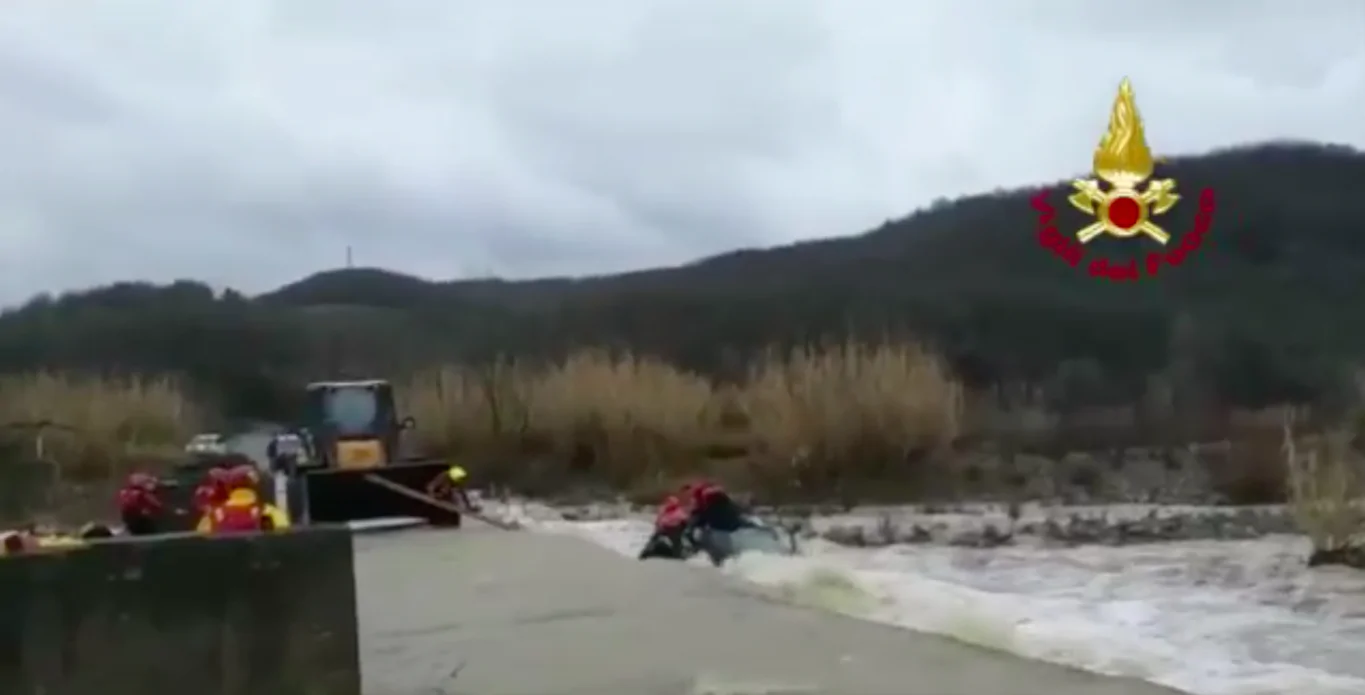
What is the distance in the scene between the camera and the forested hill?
51.4m

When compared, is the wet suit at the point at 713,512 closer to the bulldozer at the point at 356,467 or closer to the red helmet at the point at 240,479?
the bulldozer at the point at 356,467

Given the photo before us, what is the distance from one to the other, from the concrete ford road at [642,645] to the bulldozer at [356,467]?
6639mm

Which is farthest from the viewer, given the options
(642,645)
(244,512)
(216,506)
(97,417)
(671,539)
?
(97,417)

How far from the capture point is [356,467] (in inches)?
795

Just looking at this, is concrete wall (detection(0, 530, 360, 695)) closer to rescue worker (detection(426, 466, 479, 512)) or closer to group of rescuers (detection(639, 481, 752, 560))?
group of rescuers (detection(639, 481, 752, 560))

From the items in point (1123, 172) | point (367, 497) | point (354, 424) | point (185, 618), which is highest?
point (1123, 172)

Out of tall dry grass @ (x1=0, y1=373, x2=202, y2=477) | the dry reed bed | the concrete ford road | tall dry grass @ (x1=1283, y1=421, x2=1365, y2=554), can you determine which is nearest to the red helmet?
the concrete ford road

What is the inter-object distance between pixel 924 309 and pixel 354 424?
38.7 metres

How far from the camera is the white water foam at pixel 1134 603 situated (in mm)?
9516

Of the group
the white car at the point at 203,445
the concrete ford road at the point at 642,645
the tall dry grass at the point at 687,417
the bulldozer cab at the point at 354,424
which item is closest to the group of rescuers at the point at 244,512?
the concrete ford road at the point at 642,645

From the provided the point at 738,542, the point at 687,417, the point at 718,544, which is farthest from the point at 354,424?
the point at 687,417

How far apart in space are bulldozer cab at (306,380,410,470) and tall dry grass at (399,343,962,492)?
323 inches

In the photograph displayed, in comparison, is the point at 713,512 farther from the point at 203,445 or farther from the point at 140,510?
the point at 203,445

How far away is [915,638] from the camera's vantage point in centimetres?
859
